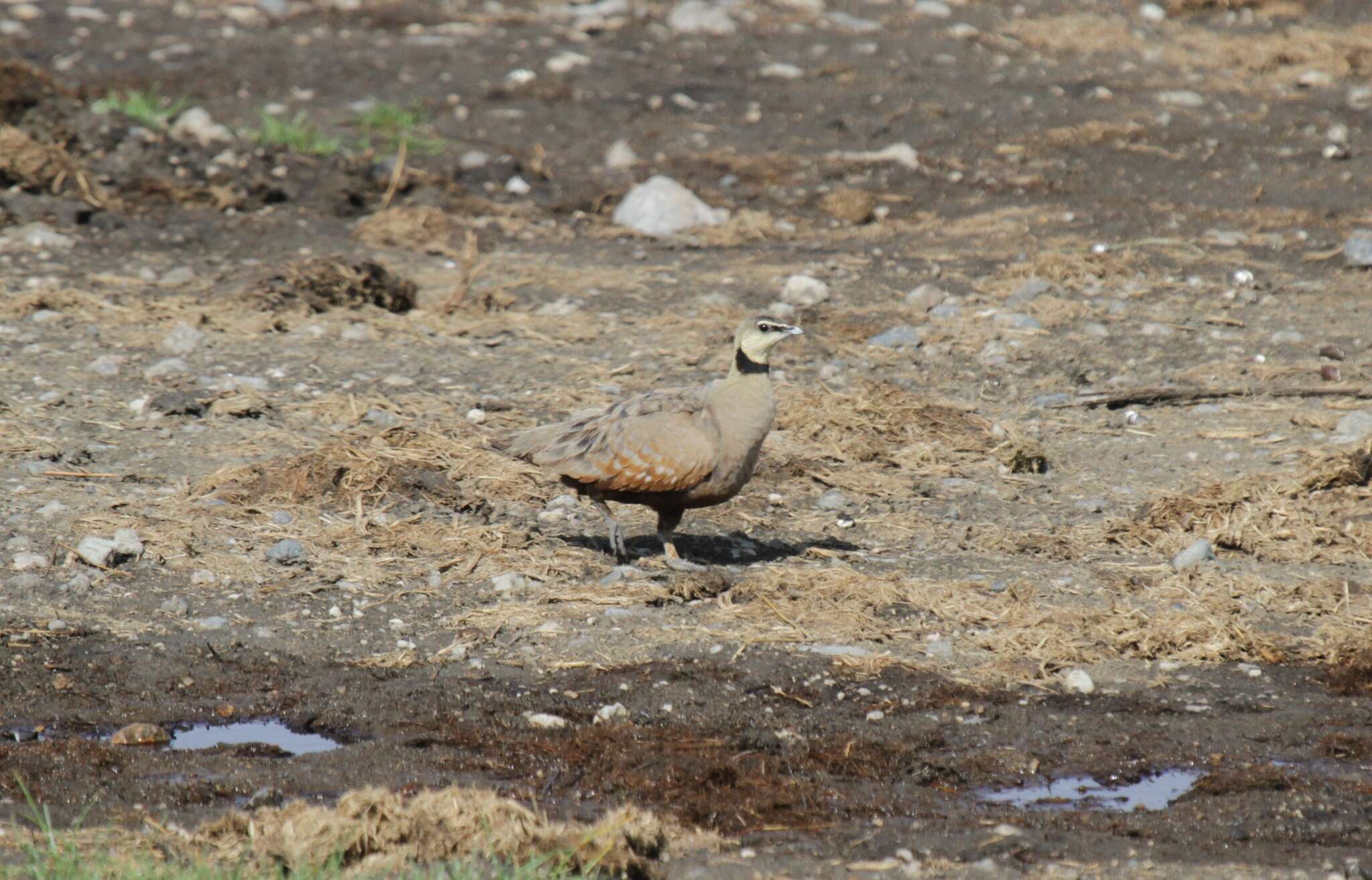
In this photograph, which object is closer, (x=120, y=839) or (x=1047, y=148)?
(x=120, y=839)

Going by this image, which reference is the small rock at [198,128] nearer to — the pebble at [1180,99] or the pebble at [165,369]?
the pebble at [165,369]

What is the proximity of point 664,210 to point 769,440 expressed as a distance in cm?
448

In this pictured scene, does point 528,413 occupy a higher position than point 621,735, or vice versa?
point 621,735

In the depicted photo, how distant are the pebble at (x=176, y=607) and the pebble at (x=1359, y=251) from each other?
8.68 metres

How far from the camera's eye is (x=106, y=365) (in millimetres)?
9344

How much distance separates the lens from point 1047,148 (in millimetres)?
14062

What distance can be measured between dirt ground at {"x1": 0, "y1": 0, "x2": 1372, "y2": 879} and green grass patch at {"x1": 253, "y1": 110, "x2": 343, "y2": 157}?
30cm

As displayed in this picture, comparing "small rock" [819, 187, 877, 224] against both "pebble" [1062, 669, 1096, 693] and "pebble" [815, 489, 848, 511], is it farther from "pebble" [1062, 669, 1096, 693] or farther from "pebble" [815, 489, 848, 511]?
"pebble" [1062, 669, 1096, 693]

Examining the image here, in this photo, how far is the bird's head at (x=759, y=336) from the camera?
7035 millimetres

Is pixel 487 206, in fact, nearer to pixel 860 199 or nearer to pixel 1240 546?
pixel 860 199

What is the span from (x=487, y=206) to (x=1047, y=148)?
500cm

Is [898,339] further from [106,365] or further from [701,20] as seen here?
[701,20]

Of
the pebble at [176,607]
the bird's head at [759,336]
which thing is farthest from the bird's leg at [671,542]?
the pebble at [176,607]

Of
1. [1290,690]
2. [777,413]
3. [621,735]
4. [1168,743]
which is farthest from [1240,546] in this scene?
[621,735]
